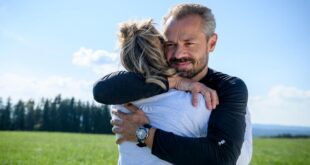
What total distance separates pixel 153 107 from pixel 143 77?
245mm

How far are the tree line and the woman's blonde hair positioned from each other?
332 ft

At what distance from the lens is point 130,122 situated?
3.06m

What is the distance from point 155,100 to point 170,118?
0.22m

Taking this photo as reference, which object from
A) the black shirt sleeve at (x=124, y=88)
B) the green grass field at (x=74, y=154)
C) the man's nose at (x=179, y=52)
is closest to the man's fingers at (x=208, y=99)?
the black shirt sleeve at (x=124, y=88)

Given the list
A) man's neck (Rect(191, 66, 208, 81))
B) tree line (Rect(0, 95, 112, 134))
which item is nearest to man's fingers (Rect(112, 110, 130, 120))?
man's neck (Rect(191, 66, 208, 81))

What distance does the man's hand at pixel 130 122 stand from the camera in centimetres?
300

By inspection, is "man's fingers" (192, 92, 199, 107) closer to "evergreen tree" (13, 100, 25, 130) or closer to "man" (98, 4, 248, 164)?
"man" (98, 4, 248, 164)

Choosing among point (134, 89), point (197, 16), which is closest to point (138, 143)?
point (134, 89)

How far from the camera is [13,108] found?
109000mm

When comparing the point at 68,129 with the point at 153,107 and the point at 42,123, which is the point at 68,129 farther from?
the point at 153,107

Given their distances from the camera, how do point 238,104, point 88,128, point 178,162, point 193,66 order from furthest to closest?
point 88,128
point 193,66
point 238,104
point 178,162

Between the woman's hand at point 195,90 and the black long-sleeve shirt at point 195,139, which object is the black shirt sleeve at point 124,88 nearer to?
the black long-sleeve shirt at point 195,139

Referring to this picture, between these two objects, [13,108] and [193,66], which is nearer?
[193,66]

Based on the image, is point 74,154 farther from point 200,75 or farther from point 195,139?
point 195,139
